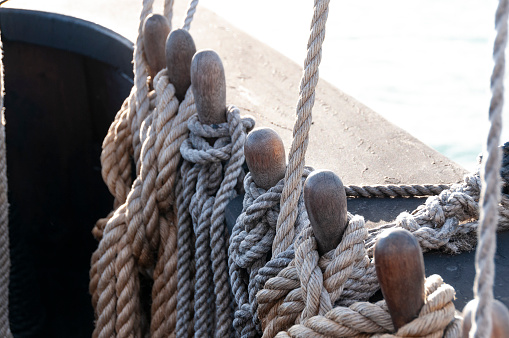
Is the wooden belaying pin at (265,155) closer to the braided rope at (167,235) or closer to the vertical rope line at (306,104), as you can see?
the vertical rope line at (306,104)

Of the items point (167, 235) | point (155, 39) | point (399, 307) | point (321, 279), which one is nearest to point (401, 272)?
point (399, 307)

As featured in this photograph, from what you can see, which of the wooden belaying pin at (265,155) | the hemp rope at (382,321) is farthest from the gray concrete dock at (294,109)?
the hemp rope at (382,321)

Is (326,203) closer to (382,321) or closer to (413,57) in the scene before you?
(382,321)

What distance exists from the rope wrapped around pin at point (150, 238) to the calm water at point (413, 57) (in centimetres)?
376

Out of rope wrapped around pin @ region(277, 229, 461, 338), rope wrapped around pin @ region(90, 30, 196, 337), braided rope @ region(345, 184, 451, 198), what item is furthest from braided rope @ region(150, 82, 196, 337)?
rope wrapped around pin @ region(277, 229, 461, 338)

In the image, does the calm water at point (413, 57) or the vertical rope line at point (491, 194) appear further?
the calm water at point (413, 57)

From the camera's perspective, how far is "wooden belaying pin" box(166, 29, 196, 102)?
1421 mm

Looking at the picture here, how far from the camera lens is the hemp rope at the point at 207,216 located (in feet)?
4.14

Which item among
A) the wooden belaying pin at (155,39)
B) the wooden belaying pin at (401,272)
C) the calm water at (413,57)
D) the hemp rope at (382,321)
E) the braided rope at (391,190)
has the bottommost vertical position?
the hemp rope at (382,321)

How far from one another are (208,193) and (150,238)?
0.66 feet

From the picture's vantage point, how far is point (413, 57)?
648 centimetres

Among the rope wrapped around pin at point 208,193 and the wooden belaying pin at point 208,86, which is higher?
the wooden belaying pin at point 208,86

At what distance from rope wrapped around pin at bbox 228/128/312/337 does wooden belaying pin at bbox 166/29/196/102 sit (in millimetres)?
455

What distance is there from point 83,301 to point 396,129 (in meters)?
1.51
